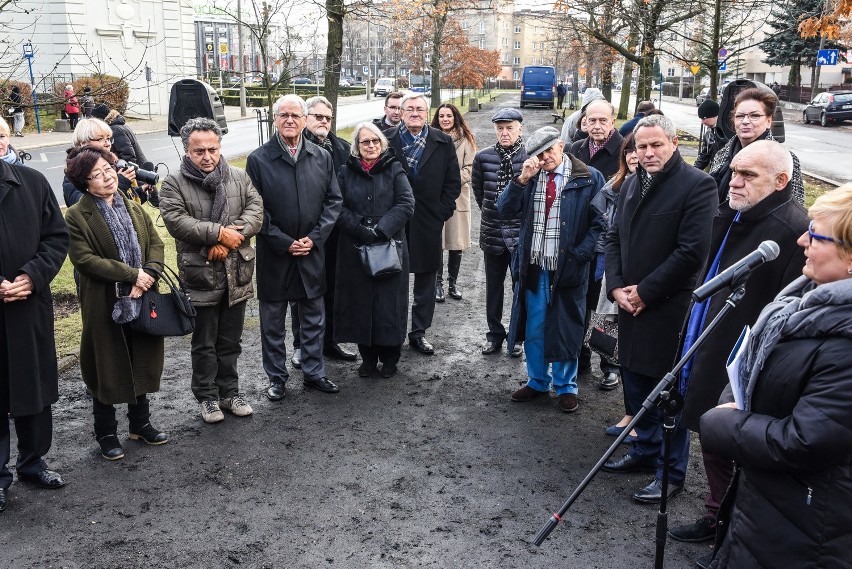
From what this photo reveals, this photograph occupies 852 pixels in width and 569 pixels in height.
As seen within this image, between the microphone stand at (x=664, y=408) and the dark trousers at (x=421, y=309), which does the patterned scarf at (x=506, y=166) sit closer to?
the dark trousers at (x=421, y=309)

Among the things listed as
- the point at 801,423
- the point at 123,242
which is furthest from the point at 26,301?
the point at 801,423

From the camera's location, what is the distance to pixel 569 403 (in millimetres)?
5922

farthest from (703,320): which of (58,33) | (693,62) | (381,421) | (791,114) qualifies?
(791,114)

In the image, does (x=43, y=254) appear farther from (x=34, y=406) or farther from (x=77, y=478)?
(x=77, y=478)

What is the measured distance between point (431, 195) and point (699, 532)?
13.6 ft

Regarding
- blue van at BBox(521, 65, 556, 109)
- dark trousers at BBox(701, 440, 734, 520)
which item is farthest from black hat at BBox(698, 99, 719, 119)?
blue van at BBox(521, 65, 556, 109)

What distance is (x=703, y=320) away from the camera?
412cm

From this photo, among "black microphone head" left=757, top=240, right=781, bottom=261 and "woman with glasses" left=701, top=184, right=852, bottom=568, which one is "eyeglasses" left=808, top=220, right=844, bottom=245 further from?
"black microphone head" left=757, top=240, right=781, bottom=261

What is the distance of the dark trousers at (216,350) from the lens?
5.67 m

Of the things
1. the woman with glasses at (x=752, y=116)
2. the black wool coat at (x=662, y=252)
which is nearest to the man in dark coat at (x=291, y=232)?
the black wool coat at (x=662, y=252)

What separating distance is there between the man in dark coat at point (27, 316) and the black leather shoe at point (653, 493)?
3.46m

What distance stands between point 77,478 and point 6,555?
2.86 feet

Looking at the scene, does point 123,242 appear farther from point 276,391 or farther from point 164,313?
point 276,391

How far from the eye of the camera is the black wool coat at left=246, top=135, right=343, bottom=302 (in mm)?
6078
